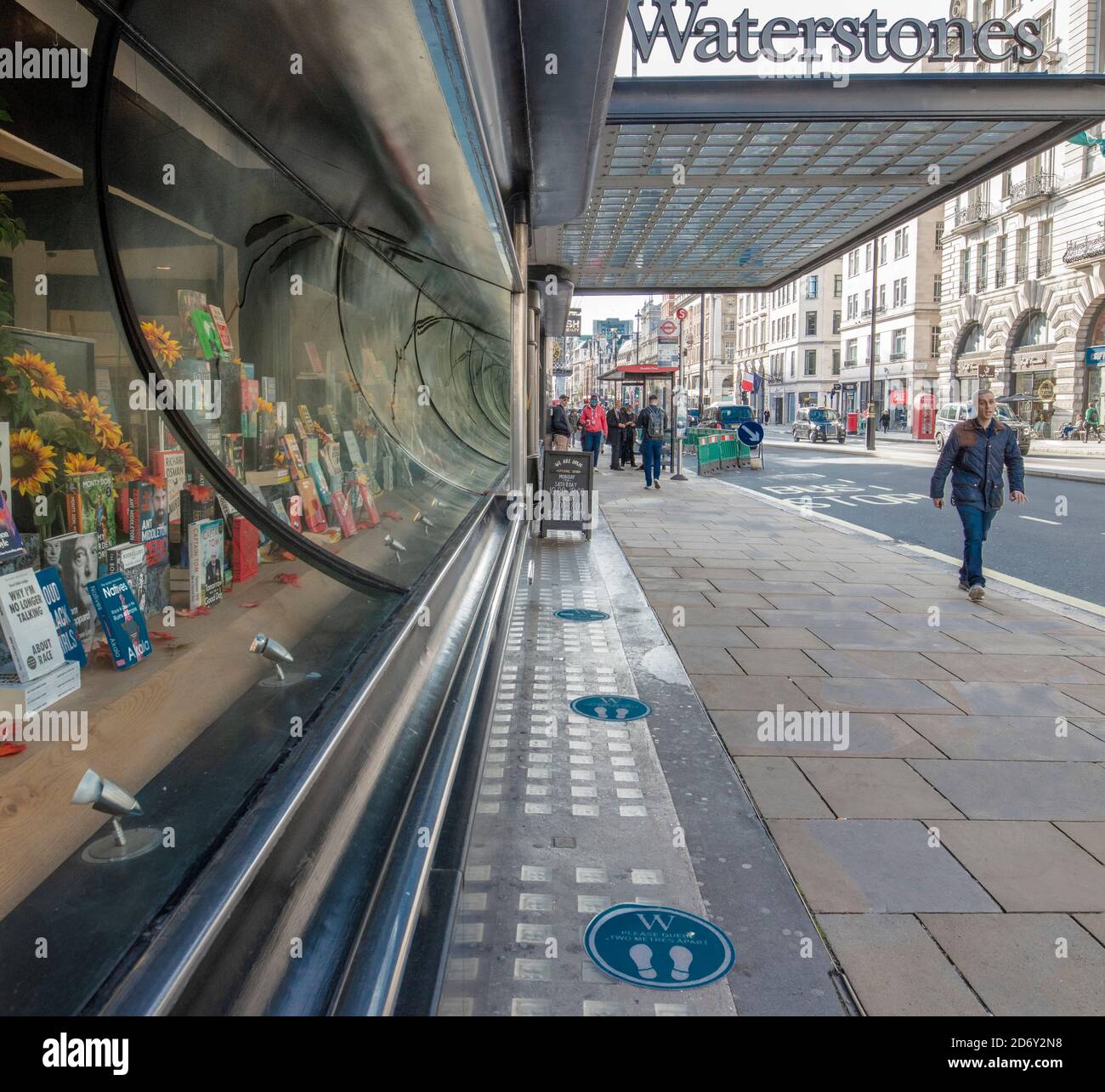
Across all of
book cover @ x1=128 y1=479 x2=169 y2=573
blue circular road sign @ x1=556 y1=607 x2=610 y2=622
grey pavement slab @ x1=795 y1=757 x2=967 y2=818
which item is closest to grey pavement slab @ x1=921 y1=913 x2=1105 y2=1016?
grey pavement slab @ x1=795 y1=757 x2=967 y2=818

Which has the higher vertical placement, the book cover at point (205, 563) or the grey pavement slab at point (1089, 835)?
the book cover at point (205, 563)

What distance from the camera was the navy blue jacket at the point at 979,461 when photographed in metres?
7.53

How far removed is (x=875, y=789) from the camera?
3691 millimetres

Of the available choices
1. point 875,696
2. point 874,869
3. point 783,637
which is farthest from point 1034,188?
point 874,869

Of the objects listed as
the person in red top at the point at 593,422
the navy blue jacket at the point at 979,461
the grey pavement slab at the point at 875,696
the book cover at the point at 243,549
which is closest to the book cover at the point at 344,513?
the book cover at the point at 243,549

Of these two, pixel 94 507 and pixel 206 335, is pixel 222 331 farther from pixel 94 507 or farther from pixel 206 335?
pixel 94 507

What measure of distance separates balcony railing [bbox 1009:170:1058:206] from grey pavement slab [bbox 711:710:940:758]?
144 feet

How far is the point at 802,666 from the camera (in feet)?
17.8

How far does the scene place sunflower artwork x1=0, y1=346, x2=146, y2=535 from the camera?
2178 millimetres

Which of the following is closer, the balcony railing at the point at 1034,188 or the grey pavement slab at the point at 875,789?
the grey pavement slab at the point at 875,789

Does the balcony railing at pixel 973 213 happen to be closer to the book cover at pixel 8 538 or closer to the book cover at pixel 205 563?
the book cover at pixel 205 563

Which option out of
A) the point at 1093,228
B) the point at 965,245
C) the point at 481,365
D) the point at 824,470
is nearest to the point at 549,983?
the point at 481,365

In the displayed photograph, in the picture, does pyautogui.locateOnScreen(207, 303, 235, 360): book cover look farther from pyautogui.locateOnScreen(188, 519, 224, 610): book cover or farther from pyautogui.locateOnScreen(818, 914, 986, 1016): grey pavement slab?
pyautogui.locateOnScreen(818, 914, 986, 1016): grey pavement slab

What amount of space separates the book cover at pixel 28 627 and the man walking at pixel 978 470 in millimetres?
6847
